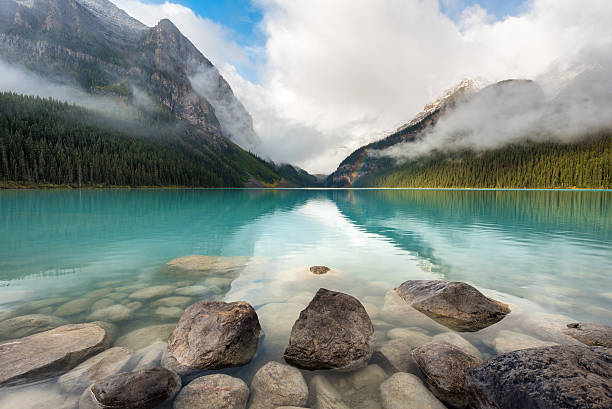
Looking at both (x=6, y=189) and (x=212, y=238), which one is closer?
(x=212, y=238)

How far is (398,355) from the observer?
278 inches

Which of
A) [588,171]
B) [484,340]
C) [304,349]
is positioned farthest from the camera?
[588,171]

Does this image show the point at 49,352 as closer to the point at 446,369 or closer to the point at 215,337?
the point at 215,337

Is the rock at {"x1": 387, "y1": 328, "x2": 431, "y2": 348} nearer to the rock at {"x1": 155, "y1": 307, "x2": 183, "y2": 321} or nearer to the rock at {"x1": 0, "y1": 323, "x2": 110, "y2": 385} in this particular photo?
the rock at {"x1": 155, "y1": 307, "x2": 183, "y2": 321}

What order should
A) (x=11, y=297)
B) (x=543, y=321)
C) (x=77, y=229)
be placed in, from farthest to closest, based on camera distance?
1. (x=77, y=229)
2. (x=11, y=297)
3. (x=543, y=321)

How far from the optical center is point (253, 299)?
428 inches

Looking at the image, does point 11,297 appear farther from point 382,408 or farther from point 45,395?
point 382,408

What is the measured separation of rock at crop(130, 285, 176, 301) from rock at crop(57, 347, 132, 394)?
4.15 meters

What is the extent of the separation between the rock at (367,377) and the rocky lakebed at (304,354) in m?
0.03

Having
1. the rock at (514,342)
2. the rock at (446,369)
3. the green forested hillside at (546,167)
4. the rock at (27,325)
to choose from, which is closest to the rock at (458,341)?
the rock at (514,342)

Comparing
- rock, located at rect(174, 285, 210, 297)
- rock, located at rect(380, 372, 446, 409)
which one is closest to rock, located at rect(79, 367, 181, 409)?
rock, located at rect(380, 372, 446, 409)

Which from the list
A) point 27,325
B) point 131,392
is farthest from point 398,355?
point 27,325

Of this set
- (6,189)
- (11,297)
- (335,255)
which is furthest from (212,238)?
(6,189)

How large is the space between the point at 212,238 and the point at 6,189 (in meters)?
129
